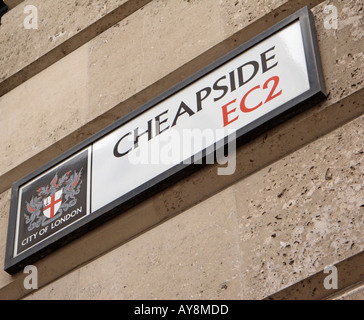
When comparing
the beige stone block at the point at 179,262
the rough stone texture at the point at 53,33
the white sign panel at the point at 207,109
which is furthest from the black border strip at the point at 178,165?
the rough stone texture at the point at 53,33

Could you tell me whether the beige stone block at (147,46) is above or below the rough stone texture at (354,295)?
above

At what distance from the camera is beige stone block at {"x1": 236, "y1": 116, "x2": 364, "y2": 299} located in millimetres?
2795

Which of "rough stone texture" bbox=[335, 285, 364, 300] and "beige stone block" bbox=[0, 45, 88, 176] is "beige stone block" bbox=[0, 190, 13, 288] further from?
"rough stone texture" bbox=[335, 285, 364, 300]

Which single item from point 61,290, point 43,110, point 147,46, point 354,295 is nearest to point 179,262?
point 61,290

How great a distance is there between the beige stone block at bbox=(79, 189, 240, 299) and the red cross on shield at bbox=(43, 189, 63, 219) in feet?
1.22

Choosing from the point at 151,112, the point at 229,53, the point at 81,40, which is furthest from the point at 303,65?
the point at 81,40

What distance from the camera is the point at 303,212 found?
9.66 ft

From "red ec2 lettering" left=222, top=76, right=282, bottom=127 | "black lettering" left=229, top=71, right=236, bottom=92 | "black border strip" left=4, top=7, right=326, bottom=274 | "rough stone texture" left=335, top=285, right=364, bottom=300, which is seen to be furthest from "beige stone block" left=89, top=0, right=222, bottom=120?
"rough stone texture" left=335, top=285, right=364, bottom=300

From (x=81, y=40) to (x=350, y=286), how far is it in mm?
2108

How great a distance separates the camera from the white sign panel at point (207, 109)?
3299 millimetres

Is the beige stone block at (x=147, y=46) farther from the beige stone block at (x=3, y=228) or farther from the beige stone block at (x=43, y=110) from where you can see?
the beige stone block at (x=3, y=228)

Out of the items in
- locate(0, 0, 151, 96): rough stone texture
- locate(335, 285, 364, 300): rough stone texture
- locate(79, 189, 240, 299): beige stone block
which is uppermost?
locate(0, 0, 151, 96): rough stone texture

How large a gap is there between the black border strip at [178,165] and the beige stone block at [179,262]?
0.48ft

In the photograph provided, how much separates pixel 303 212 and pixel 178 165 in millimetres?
584
